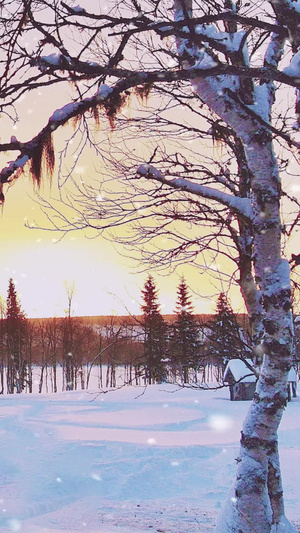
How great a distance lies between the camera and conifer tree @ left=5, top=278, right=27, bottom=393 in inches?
1999

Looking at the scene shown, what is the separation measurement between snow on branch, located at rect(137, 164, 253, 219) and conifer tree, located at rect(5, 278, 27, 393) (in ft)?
157

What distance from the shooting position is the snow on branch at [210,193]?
14.9 feet

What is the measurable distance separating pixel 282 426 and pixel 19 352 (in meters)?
37.8

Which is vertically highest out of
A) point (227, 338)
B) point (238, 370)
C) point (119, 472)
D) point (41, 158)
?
point (41, 158)

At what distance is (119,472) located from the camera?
1005 centimetres

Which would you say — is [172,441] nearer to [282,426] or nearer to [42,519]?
[282,426]

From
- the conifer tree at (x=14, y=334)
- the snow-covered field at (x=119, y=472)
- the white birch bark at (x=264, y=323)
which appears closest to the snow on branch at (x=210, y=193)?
the white birch bark at (x=264, y=323)

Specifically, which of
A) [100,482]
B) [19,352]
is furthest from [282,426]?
[19,352]

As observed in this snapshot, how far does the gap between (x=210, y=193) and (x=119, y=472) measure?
7.32 m

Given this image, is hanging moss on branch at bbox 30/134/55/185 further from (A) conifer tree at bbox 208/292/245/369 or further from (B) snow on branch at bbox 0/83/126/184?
(A) conifer tree at bbox 208/292/245/369

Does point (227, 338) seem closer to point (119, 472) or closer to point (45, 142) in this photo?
point (45, 142)

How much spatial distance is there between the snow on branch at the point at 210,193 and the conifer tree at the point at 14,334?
157 ft

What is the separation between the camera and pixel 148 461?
35.2ft

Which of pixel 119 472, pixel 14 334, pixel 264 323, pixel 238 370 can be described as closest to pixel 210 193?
pixel 264 323
